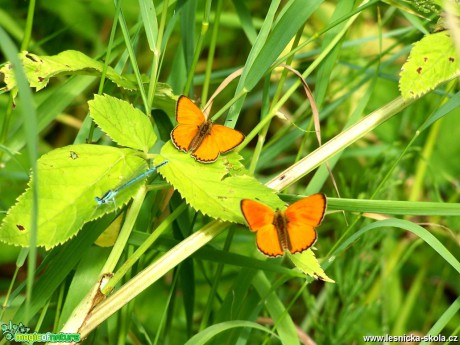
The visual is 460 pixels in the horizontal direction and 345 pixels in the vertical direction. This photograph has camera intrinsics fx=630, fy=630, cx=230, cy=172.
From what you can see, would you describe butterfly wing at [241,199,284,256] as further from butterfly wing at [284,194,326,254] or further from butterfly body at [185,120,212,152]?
butterfly body at [185,120,212,152]

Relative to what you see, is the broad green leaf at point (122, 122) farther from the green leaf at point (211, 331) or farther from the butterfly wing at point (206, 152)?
the green leaf at point (211, 331)

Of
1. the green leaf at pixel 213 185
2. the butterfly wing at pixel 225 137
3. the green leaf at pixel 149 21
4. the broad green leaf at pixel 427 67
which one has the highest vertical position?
the green leaf at pixel 149 21

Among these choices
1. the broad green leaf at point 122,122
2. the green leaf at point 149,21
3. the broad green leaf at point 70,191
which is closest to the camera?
the broad green leaf at point 70,191

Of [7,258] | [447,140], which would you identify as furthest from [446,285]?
[7,258]

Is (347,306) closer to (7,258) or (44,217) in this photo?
(44,217)

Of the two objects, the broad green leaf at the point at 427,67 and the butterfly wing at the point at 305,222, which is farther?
the broad green leaf at the point at 427,67

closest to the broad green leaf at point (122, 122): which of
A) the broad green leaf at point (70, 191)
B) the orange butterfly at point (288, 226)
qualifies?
the broad green leaf at point (70, 191)

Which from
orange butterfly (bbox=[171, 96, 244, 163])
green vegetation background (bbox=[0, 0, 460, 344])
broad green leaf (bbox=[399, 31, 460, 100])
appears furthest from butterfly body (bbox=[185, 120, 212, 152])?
broad green leaf (bbox=[399, 31, 460, 100])

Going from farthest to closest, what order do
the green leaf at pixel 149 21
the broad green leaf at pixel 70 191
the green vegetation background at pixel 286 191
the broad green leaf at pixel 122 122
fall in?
1. the green vegetation background at pixel 286 191
2. the green leaf at pixel 149 21
3. the broad green leaf at pixel 122 122
4. the broad green leaf at pixel 70 191
